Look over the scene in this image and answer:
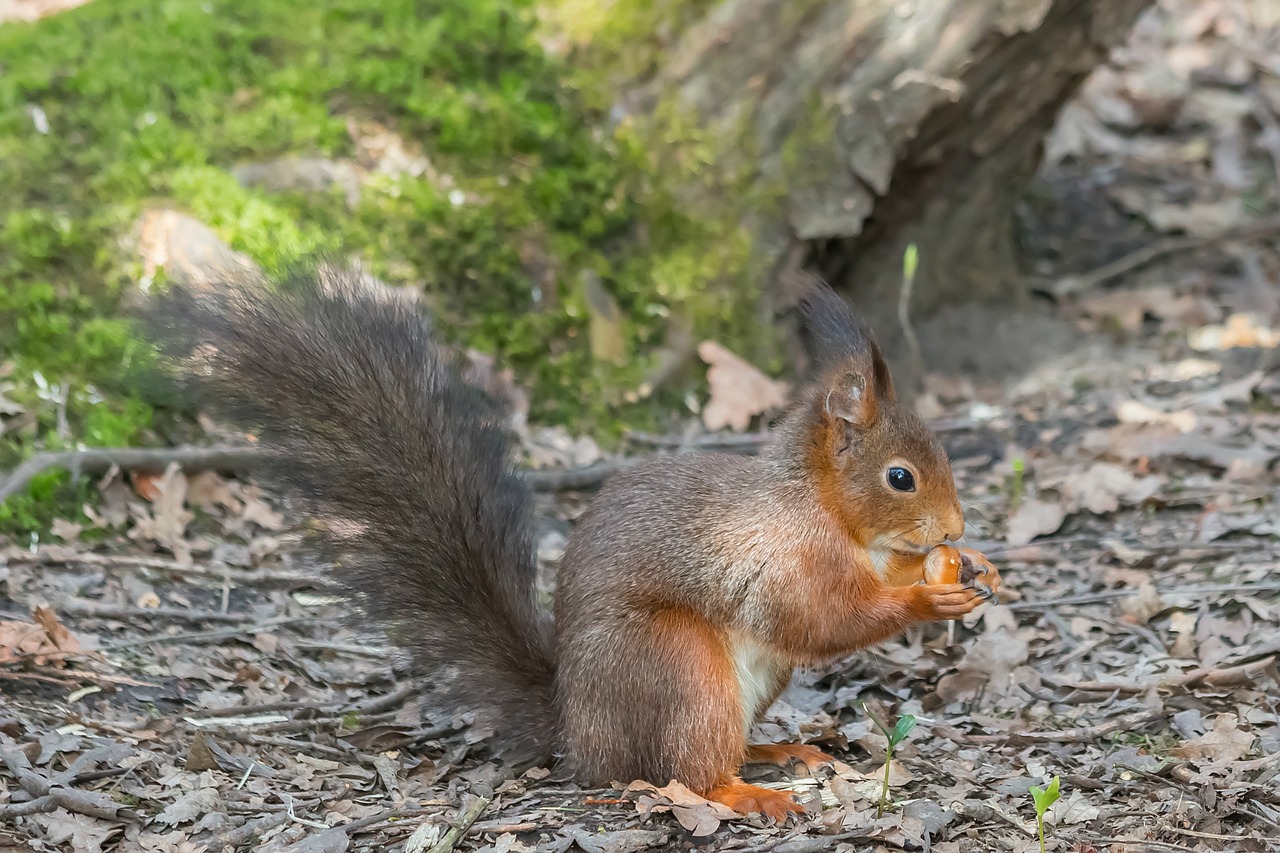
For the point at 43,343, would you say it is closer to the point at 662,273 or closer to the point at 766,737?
the point at 662,273

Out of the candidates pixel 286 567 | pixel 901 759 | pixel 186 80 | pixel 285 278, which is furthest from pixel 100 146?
pixel 901 759

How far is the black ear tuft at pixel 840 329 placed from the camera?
3121 millimetres

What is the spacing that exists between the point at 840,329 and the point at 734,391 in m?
2.21

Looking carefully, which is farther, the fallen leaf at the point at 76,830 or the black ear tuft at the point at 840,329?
the black ear tuft at the point at 840,329

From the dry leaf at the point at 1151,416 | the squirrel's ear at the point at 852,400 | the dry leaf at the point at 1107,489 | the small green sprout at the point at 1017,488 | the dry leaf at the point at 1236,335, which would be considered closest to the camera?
the squirrel's ear at the point at 852,400

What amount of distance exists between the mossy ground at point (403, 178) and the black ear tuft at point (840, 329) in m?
1.89

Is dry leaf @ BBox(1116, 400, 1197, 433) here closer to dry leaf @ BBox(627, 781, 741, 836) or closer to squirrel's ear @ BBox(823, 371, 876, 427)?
squirrel's ear @ BBox(823, 371, 876, 427)

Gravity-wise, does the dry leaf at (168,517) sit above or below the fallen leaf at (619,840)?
above

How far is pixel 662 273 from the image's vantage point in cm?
553

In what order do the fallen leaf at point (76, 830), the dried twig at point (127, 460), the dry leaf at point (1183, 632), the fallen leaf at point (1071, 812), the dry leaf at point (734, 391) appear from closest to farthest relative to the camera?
1. the fallen leaf at point (76, 830)
2. the fallen leaf at point (1071, 812)
3. the dry leaf at point (1183, 632)
4. the dried twig at point (127, 460)
5. the dry leaf at point (734, 391)

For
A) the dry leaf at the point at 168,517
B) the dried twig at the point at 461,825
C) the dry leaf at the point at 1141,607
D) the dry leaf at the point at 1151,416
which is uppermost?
the dry leaf at the point at 168,517

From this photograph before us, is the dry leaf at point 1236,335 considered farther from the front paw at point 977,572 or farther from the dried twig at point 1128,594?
the front paw at point 977,572

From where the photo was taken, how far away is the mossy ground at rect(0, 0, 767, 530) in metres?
4.83

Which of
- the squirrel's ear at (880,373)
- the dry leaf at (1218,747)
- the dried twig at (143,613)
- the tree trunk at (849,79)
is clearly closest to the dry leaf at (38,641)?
the dried twig at (143,613)
